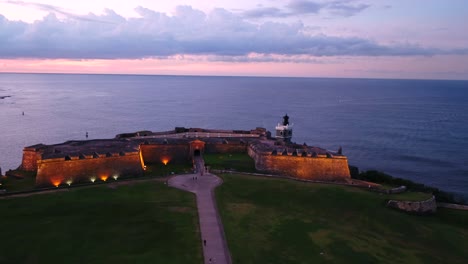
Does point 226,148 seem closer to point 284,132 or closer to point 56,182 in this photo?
point 284,132

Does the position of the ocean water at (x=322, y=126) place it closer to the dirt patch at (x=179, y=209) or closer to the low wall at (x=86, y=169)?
the low wall at (x=86, y=169)

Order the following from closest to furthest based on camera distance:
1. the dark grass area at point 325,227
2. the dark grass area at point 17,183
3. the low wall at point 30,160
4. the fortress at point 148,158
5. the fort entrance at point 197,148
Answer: the dark grass area at point 325,227
the dark grass area at point 17,183
the fortress at point 148,158
the low wall at point 30,160
the fort entrance at point 197,148

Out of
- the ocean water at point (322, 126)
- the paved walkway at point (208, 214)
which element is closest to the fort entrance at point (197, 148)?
the paved walkway at point (208, 214)

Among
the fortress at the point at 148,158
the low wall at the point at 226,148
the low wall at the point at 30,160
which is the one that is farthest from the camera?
the low wall at the point at 226,148

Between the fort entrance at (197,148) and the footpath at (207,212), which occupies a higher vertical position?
the fort entrance at (197,148)

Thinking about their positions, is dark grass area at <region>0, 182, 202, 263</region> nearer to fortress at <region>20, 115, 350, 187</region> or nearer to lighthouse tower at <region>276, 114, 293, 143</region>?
fortress at <region>20, 115, 350, 187</region>
